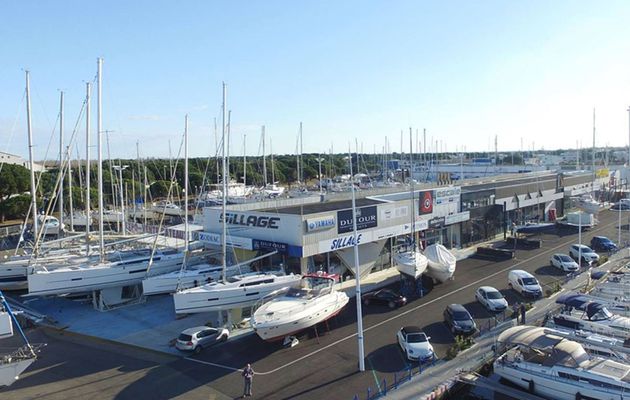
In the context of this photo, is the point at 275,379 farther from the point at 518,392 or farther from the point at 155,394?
the point at 518,392

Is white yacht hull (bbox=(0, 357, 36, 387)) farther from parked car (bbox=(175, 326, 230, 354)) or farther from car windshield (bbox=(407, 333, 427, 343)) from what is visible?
car windshield (bbox=(407, 333, 427, 343))

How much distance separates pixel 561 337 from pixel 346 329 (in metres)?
9.29

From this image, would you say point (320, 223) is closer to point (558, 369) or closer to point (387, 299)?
point (387, 299)

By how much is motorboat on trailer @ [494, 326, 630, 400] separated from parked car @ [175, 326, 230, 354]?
11993mm

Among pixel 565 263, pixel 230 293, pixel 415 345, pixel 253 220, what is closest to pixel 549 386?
pixel 415 345

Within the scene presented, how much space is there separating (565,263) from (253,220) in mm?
21539

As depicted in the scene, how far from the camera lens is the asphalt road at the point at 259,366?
17.1 m

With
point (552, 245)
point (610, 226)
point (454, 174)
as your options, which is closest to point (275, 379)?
point (552, 245)

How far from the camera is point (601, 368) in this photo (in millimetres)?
15867

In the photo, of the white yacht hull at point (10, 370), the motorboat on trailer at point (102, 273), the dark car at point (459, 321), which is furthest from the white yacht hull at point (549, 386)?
the motorboat on trailer at point (102, 273)

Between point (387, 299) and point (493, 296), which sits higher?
point (493, 296)

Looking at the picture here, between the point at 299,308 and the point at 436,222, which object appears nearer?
the point at 299,308

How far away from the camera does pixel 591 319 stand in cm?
2098

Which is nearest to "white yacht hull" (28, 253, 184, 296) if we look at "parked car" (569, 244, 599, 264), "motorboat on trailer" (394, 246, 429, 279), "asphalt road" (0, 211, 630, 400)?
"asphalt road" (0, 211, 630, 400)
